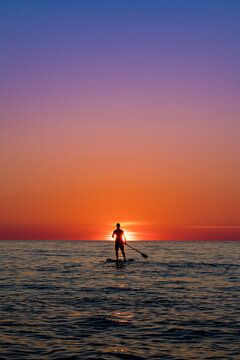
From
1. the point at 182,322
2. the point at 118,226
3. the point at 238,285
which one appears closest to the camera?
the point at 182,322

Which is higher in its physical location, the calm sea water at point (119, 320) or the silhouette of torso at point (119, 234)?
the silhouette of torso at point (119, 234)

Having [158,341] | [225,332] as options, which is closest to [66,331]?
[158,341]

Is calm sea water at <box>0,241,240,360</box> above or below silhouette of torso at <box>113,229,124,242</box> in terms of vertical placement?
below

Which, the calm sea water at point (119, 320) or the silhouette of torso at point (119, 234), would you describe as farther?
the silhouette of torso at point (119, 234)

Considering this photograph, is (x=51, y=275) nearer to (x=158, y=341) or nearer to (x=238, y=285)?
(x=238, y=285)

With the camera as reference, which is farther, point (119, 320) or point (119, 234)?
point (119, 234)

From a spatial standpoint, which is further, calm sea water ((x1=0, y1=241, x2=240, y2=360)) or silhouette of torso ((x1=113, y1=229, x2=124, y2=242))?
silhouette of torso ((x1=113, y1=229, x2=124, y2=242))

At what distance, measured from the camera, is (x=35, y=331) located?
31.9 ft

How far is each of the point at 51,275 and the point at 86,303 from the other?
29.6 feet

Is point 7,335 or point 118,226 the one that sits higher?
point 118,226

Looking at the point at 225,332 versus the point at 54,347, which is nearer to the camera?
the point at 54,347

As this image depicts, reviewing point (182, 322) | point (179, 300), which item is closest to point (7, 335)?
point (182, 322)

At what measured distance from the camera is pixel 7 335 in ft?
30.8

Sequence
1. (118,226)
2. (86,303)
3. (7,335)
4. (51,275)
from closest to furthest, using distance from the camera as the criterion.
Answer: (7,335) < (86,303) < (51,275) < (118,226)
